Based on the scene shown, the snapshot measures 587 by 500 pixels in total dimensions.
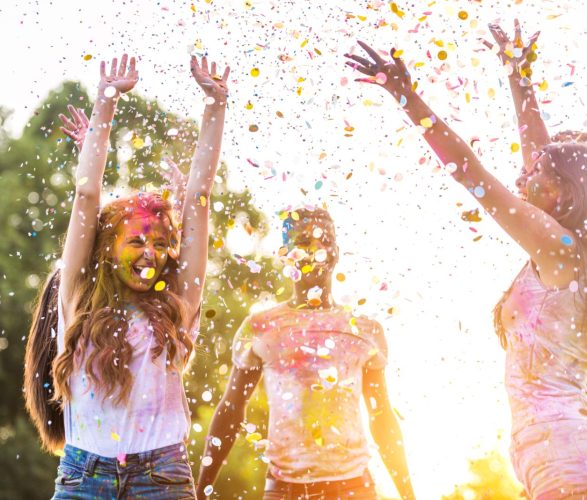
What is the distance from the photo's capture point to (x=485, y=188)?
356cm

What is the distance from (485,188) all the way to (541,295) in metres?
0.49

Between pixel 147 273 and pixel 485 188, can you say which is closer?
pixel 485 188

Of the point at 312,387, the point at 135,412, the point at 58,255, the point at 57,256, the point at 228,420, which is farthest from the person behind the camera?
the point at 57,256

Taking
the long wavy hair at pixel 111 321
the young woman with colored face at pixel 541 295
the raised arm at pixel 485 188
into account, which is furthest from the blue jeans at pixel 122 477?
the raised arm at pixel 485 188

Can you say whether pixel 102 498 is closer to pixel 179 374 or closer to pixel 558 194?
pixel 179 374

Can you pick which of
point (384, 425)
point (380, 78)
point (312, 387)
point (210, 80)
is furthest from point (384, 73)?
point (384, 425)

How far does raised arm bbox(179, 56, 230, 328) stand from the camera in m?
3.89

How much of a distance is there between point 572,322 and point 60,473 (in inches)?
80.9

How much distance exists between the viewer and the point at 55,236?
11.7m

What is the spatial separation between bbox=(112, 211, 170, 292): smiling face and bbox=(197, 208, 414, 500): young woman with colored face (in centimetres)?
93

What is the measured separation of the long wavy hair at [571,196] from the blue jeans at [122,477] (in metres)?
1.46

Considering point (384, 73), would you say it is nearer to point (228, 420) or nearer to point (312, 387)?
point (312, 387)

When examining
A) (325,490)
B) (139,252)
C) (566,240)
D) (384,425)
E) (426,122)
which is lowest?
(325,490)

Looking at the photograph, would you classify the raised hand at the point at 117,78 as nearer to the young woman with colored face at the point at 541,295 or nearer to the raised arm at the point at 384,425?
the young woman with colored face at the point at 541,295
